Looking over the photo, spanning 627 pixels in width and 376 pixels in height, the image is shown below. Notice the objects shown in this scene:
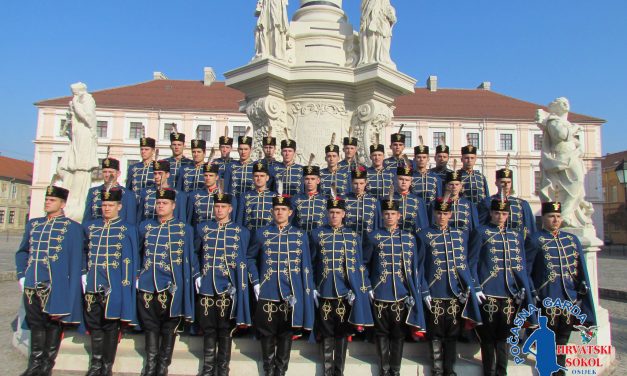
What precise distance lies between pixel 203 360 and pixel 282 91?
4902mm

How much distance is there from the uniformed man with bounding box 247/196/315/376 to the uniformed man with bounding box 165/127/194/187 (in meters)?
2.41

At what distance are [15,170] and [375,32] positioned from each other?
69.2m

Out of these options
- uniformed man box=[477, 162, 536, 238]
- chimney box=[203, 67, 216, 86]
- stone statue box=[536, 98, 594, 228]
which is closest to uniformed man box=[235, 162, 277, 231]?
uniformed man box=[477, 162, 536, 238]

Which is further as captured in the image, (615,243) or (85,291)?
(615,243)

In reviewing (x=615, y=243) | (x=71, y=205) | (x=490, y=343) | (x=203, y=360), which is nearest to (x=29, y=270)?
(x=203, y=360)

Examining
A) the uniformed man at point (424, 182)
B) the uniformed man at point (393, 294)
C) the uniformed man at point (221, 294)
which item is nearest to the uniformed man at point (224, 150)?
the uniformed man at point (221, 294)

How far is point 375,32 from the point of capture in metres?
8.34

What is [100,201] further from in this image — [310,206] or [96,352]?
[310,206]

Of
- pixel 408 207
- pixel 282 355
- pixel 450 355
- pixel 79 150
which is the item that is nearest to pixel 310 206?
pixel 408 207

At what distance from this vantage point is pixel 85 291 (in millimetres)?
4965

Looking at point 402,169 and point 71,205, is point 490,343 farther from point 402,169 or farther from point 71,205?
point 71,205

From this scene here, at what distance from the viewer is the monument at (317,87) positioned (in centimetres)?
820

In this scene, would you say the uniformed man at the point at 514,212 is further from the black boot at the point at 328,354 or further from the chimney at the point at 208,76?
the chimney at the point at 208,76

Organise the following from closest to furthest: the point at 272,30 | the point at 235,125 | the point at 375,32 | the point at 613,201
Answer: the point at 375,32
the point at 272,30
the point at 235,125
the point at 613,201
